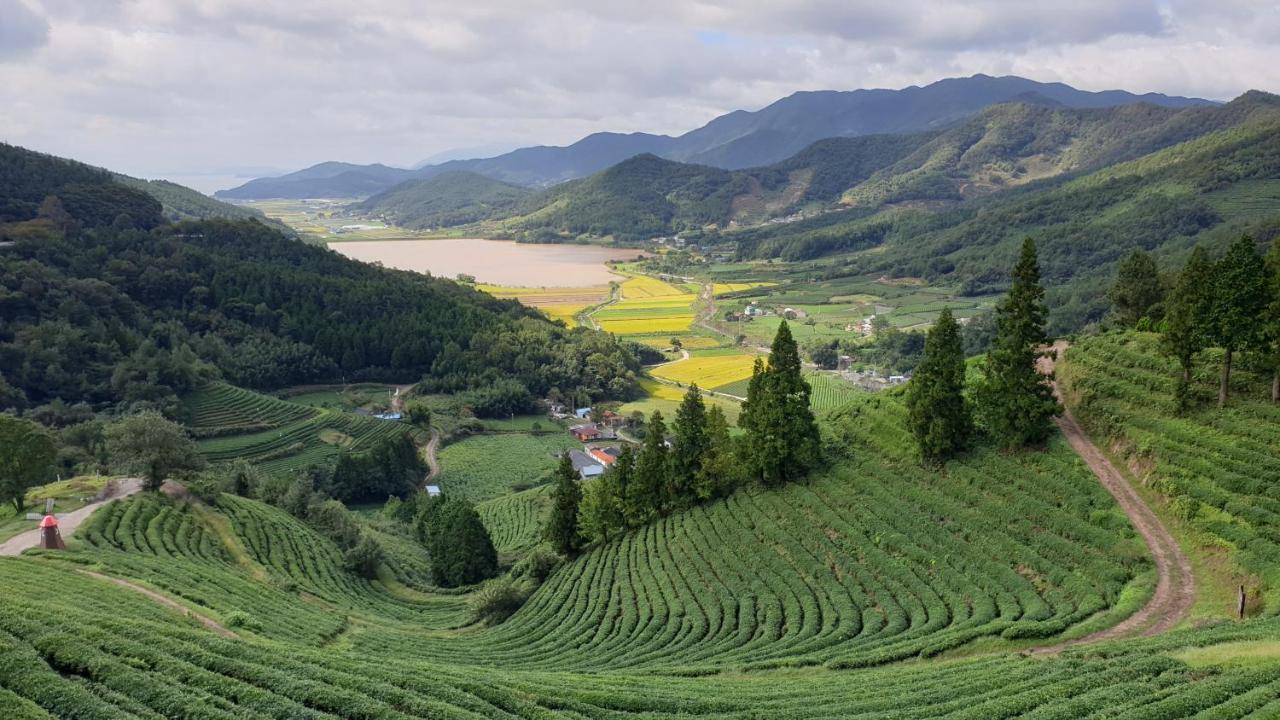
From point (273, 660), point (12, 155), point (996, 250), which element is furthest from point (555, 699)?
point (996, 250)

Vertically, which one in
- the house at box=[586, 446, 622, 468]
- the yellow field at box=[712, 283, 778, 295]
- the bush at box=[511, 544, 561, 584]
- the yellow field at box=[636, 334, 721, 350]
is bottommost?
the house at box=[586, 446, 622, 468]

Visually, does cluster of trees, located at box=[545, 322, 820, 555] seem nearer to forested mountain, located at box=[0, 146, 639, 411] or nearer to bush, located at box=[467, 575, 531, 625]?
bush, located at box=[467, 575, 531, 625]

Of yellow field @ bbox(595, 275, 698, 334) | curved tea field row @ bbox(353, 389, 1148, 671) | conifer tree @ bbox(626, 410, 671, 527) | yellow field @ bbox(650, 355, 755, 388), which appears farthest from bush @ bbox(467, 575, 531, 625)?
yellow field @ bbox(595, 275, 698, 334)

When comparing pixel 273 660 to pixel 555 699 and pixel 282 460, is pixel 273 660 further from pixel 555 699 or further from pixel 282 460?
pixel 282 460

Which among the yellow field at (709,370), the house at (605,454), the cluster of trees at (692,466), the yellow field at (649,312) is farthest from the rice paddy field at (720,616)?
the yellow field at (649,312)

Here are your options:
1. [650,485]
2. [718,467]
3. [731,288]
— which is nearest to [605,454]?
[650,485]

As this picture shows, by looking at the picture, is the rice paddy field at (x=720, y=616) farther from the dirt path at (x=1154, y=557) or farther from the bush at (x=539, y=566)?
the bush at (x=539, y=566)

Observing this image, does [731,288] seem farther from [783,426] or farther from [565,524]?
[783,426]
